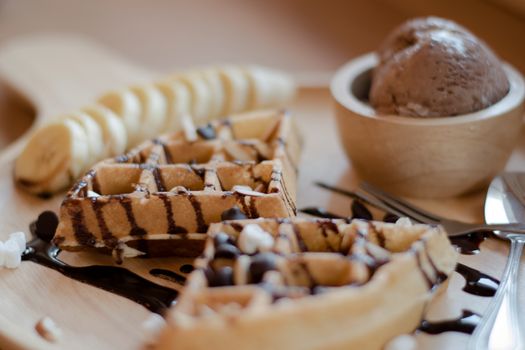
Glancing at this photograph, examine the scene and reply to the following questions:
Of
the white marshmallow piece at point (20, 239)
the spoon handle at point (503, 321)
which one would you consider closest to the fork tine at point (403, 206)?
the spoon handle at point (503, 321)

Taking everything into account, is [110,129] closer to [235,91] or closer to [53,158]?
[53,158]

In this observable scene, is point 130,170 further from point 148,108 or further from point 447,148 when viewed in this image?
point 447,148

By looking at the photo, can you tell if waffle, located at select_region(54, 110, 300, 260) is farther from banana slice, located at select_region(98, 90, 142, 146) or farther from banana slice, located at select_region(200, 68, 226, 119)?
banana slice, located at select_region(200, 68, 226, 119)

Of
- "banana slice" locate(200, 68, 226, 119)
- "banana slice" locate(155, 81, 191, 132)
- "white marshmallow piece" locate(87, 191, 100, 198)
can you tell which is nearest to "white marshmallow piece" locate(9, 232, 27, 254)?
"white marshmallow piece" locate(87, 191, 100, 198)

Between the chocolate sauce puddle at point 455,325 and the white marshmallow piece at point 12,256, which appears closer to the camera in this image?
the chocolate sauce puddle at point 455,325


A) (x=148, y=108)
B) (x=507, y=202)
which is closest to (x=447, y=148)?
(x=507, y=202)

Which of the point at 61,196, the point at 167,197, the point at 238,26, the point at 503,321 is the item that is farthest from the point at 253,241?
the point at 238,26

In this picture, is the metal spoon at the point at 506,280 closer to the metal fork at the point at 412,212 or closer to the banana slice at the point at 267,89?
the metal fork at the point at 412,212
